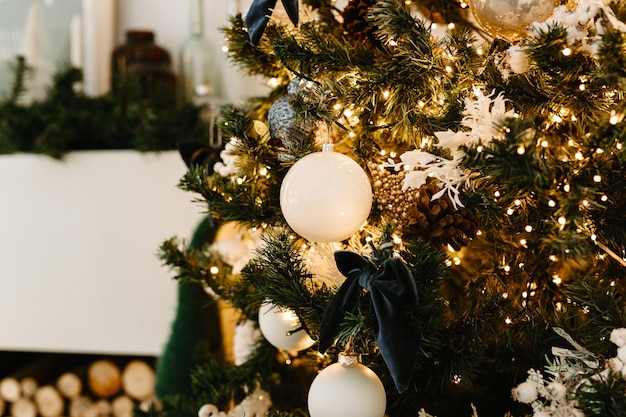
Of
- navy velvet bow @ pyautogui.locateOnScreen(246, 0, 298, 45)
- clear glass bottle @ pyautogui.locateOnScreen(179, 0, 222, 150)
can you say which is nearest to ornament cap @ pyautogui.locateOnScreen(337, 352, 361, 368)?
navy velvet bow @ pyautogui.locateOnScreen(246, 0, 298, 45)

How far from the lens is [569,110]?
2.01 feet

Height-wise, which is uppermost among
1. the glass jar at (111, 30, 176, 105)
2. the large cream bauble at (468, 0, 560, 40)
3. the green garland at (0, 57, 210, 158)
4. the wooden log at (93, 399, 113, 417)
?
the glass jar at (111, 30, 176, 105)

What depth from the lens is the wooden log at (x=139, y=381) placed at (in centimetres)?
142

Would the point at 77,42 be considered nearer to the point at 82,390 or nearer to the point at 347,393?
the point at 82,390

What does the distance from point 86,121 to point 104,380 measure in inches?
24.5

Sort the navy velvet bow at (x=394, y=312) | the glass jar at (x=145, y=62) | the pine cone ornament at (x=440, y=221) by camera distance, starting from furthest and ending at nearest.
A: the glass jar at (x=145, y=62), the pine cone ornament at (x=440, y=221), the navy velvet bow at (x=394, y=312)

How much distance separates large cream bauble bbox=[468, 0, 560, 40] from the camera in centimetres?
62

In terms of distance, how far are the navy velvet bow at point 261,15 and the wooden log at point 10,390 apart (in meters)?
1.14

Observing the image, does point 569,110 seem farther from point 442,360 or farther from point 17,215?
point 17,215

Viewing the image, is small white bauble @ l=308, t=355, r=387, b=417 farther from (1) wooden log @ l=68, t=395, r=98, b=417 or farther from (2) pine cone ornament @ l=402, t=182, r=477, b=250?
(1) wooden log @ l=68, t=395, r=98, b=417

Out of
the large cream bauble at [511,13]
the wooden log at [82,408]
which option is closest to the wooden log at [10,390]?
the wooden log at [82,408]

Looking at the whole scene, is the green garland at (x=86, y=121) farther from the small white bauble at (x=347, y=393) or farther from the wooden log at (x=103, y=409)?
the small white bauble at (x=347, y=393)

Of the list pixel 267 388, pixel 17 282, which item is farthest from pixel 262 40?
pixel 17 282

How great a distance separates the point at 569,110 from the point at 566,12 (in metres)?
0.10
